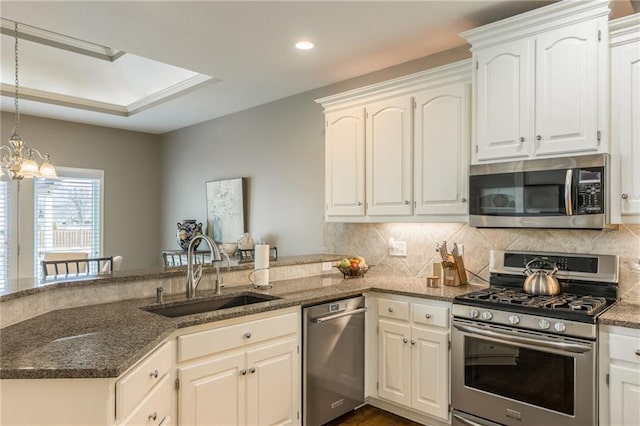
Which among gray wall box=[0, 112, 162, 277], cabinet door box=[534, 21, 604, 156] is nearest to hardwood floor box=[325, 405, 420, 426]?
cabinet door box=[534, 21, 604, 156]

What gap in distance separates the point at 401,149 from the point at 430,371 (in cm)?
160

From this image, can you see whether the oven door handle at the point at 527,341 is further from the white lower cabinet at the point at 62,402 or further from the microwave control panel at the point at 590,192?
the white lower cabinet at the point at 62,402

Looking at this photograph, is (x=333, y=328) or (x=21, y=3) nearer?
(x=21, y=3)

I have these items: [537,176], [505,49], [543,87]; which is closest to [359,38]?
[505,49]

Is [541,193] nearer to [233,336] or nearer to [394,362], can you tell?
[394,362]

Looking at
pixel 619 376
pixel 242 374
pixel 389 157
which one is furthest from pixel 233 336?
pixel 619 376

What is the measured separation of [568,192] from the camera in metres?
2.32

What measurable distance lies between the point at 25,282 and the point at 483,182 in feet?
8.99

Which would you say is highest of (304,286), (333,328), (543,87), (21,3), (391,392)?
(21,3)

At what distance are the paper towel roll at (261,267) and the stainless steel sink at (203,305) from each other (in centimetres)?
17

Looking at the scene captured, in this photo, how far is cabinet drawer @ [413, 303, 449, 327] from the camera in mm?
2648

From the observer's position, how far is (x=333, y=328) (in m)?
2.77

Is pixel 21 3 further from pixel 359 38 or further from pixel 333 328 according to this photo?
pixel 333 328

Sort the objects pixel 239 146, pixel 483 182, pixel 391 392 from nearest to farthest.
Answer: pixel 483 182 → pixel 391 392 → pixel 239 146
